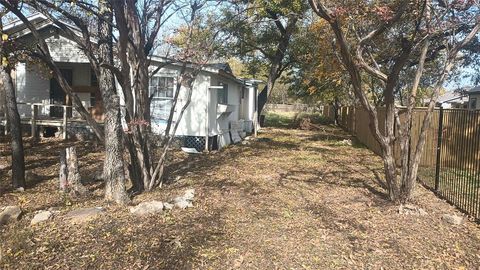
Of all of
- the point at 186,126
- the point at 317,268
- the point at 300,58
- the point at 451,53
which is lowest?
the point at 317,268

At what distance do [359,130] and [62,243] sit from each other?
17.1 m

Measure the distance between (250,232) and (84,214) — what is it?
2.32 meters

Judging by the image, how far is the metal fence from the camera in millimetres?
7562

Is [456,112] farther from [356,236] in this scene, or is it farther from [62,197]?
[62,197]

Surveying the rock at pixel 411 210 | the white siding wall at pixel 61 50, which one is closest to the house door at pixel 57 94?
the white siding wall at pixel 61 50

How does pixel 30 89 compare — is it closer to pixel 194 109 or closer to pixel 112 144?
pixel 194 109

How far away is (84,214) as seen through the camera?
5.80 m

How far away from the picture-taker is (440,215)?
6469 mm

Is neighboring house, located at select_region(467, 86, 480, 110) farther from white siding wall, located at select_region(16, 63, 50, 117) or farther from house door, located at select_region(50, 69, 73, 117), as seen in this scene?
white siding wall, located at select_region(16, 63, 50, 117)

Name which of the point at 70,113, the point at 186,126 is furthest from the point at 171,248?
the point at 70,113

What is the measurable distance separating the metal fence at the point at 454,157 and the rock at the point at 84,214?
5.55 metres

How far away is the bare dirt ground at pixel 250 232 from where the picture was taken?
4.52 m

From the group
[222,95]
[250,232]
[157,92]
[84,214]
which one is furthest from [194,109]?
[250,232]

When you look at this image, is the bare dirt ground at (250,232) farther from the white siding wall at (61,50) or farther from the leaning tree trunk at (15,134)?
the white siding wall at (61,50)
